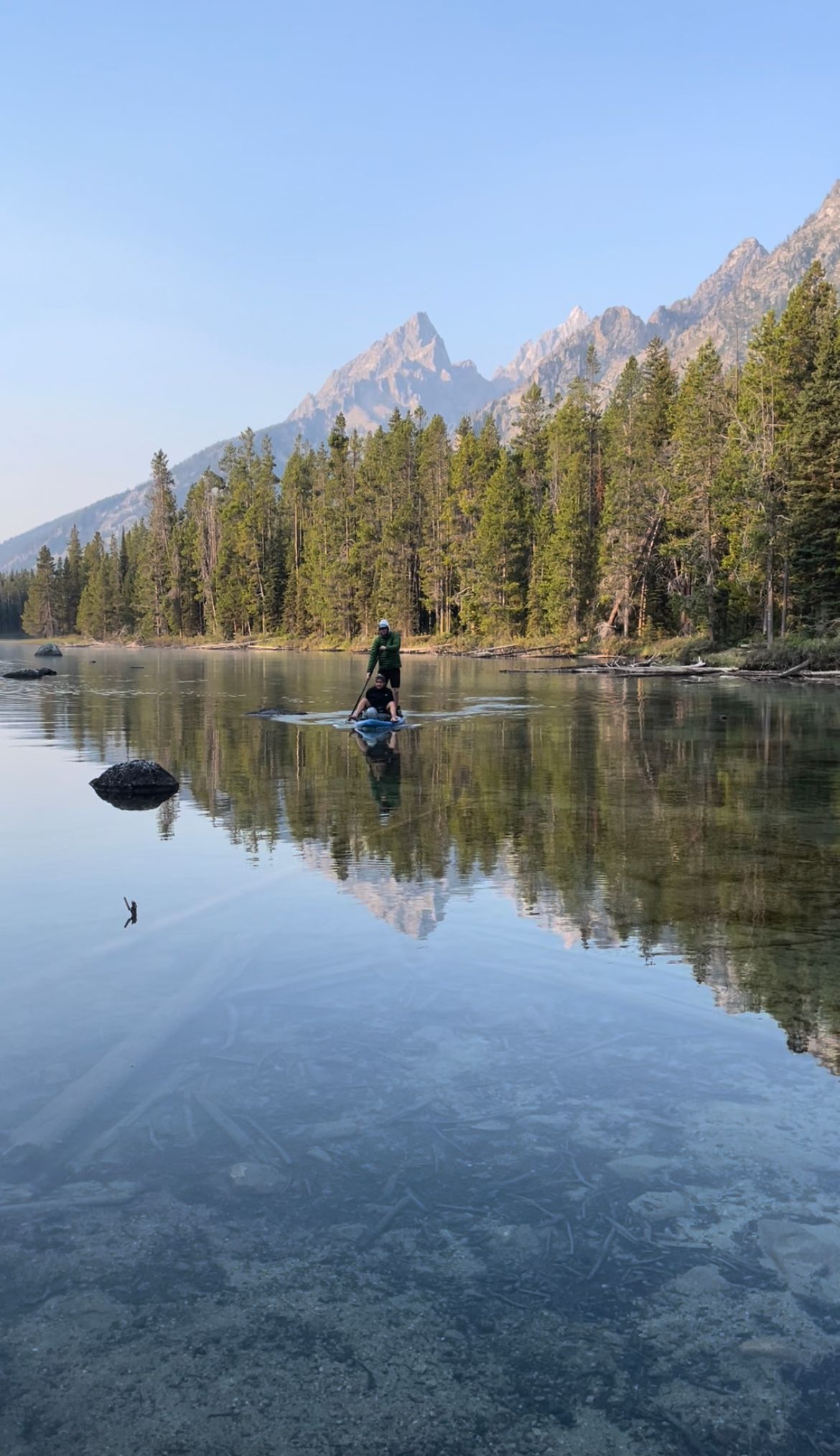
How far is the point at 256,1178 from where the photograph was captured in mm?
4293

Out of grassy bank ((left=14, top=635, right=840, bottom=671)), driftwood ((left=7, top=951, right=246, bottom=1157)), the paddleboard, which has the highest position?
grassy bank ((left=14, top=635, right=840, bottom=671))

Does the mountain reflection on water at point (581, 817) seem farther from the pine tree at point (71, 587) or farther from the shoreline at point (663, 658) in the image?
the pine tree at point (71, 587)

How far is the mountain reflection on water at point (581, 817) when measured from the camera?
7.91 meters

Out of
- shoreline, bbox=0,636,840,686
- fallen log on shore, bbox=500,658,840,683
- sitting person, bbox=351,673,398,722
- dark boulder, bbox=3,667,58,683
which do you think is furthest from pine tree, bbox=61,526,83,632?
sitting person, bbox=351,673,398,722

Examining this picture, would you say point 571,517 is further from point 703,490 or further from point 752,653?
point 752,653

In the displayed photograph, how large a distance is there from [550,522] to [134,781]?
76176mm

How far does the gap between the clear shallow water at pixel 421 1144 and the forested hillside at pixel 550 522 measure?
4705 centimetres

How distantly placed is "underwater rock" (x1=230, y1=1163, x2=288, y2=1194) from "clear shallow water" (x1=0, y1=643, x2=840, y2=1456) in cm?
1

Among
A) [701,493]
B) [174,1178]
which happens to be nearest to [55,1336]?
[174,1178]

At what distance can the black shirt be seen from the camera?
85.4ft

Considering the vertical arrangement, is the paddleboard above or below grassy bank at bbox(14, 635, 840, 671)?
below

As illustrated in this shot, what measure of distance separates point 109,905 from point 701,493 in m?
57.6

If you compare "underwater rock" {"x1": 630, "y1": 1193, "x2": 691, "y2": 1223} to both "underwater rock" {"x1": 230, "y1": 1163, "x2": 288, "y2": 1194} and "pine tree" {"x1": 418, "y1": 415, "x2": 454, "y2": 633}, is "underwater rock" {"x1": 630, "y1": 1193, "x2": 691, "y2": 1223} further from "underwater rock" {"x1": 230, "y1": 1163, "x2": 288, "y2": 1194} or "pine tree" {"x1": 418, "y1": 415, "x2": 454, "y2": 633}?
"pine tree" {"x1": 418, "y1": 415, "x2": 454, "y2": 633}

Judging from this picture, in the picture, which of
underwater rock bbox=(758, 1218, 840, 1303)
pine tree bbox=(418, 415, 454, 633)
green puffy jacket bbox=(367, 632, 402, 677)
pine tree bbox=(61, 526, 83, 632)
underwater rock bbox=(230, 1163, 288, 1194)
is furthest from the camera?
pine tree bbox=(61, 526, 83, 632)
